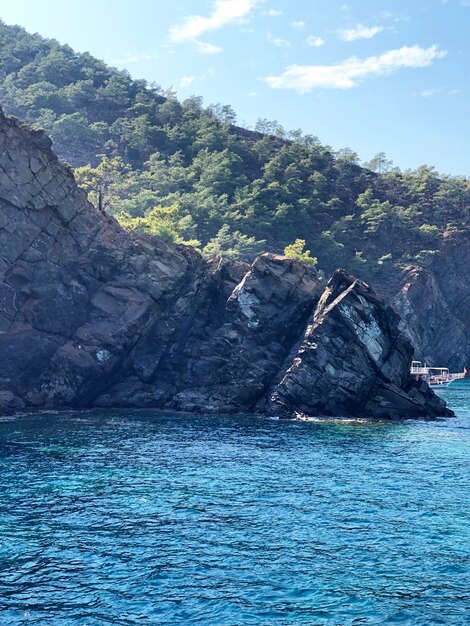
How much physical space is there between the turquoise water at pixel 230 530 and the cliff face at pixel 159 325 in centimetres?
1612

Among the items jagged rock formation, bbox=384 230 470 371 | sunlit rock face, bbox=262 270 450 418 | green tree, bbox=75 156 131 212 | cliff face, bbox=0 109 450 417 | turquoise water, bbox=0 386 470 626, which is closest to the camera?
turquoise water, bbox=0 386 470 626

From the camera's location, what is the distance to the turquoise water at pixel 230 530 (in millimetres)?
28438

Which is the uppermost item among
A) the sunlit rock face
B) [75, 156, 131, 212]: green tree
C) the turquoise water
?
[75, 156, 131, 212]: green tree

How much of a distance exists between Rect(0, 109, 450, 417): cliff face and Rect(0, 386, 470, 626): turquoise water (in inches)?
635

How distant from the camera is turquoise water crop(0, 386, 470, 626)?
93.3 feet

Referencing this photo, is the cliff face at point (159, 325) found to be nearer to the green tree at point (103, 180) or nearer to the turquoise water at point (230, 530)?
the turquoise water at point (230, 530)

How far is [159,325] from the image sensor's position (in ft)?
294

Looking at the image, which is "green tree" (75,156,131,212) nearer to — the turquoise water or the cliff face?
the cliff face

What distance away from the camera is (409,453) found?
196 ft

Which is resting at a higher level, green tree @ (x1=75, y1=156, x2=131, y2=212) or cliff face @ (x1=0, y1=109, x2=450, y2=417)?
green tree @ (x1=75, y1=156, x2=131, y2=212)

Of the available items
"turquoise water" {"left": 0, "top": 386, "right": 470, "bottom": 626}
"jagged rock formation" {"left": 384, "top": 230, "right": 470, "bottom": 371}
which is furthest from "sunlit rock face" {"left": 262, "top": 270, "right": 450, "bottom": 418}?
"jagged rock formation" {"left": 384, "top": 230, "right": 470, "bottom": 371}

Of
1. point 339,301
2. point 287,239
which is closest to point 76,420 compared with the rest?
point 339,301

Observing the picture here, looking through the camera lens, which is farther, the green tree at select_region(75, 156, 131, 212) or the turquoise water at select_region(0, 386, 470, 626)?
the green tree at select_region(75, 156, 131, 212)

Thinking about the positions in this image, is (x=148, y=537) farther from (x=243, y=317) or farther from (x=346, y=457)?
(x=243, y=317)
